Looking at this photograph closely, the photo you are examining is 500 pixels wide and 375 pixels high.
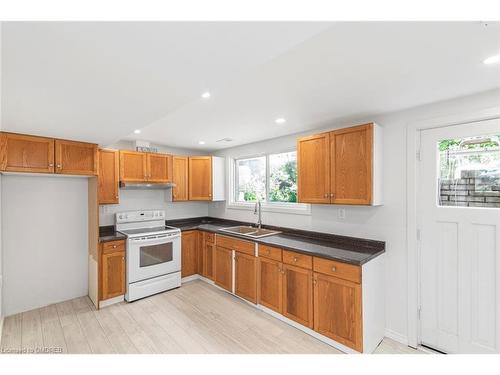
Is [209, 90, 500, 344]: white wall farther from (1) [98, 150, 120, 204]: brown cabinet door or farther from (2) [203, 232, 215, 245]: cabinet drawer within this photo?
(1) [98, 150, 120, 204]: brown cabinet door

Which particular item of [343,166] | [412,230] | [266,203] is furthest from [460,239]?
[266,203]

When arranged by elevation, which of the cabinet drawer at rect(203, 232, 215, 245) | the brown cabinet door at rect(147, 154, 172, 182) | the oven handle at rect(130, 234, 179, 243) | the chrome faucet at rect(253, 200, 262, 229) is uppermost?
A: the brown cabinet door at rect(147, 154, 172, 182)

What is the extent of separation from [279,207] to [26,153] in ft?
10.0

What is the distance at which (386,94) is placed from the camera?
6.50 feet

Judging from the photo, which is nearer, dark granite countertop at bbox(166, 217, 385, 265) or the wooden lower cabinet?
dark granite countertop at bbox(166, 217, 385, 265)

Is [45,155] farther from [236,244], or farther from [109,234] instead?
[236,244]

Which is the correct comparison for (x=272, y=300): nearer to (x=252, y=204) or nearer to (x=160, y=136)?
(x=252, y=204)

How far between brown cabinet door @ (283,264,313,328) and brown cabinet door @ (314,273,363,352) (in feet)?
0.23

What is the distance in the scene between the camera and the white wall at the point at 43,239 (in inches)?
112

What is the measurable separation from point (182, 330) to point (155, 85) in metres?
2.47

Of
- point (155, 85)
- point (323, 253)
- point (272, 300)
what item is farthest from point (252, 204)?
point (155, 85)

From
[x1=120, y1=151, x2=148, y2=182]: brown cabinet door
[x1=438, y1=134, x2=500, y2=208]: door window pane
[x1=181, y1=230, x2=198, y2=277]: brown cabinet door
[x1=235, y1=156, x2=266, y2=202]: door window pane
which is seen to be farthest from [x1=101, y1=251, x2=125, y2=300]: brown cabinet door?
[x1=438, y1=134, x2=500, y2=208]: door window pane

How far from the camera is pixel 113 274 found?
3.16 m

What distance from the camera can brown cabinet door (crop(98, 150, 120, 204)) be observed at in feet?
11.0
